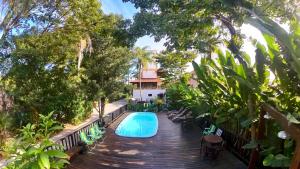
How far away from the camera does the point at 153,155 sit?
9.40 meters

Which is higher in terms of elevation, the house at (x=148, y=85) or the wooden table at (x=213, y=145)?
the house at (x=148, y=85)

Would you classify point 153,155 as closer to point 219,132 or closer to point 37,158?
point 219,132

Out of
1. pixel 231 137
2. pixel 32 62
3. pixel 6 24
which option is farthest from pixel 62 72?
pixel 231 137

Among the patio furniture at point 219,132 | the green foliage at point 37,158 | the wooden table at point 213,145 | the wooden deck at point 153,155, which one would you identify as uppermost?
the green foliage at point 37,158

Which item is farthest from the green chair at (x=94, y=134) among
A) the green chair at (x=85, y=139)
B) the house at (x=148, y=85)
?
the house at (x=148, y=85)

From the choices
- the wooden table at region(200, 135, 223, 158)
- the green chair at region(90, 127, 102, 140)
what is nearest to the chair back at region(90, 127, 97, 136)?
the green chair at region(90, 127, 102, 140)

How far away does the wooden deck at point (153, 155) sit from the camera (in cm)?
804

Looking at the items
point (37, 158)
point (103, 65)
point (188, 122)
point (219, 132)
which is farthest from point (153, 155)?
point (103, 65)

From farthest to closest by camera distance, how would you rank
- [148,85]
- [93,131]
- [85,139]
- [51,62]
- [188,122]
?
[148,85]
[188,122]
[51,62]
[93,131]
[85,139]

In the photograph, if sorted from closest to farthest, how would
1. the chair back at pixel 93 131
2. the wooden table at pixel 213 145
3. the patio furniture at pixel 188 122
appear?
the wooden table at pixel 213 145 → the chair back at pixel 93 131 → the patio furniture at pixel 188 122

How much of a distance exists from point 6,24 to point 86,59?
4.21 m

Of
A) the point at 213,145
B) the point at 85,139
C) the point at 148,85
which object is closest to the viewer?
the point at 213,145

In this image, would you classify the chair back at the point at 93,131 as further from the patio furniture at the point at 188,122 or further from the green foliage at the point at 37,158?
the green foliage at the point at 37,158

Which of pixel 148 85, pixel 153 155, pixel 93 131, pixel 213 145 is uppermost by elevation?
pixel 148 85
